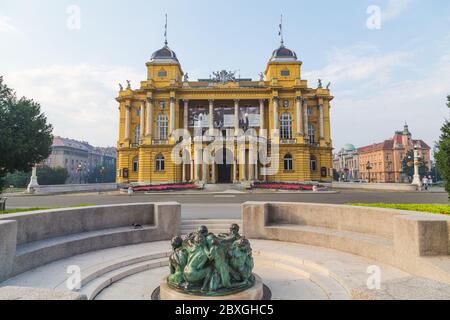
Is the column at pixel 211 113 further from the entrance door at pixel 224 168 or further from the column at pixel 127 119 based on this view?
the column at pixel 127 119

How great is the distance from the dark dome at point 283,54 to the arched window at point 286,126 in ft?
36.4

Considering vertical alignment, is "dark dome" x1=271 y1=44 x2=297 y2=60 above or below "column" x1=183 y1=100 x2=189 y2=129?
above

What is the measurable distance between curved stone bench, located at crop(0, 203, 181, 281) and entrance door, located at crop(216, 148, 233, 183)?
112ft

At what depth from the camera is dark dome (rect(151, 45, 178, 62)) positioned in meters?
50.2

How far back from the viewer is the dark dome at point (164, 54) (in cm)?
5021

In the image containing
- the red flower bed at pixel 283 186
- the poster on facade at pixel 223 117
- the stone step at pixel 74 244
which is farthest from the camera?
the poster on facade at pixel 223 117

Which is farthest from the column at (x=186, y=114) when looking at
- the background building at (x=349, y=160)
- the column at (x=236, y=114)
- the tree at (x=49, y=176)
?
the background building at (x=349, y=160)

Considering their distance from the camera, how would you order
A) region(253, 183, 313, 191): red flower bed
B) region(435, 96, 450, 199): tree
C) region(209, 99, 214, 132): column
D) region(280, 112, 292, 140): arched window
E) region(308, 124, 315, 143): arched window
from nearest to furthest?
region(435, 96, 450, 199): tree, region(253, 183, 313, 191): red flower bed, region(209, 99, 214, 132): column, region(280, 112, 292, 140): arched window, region(308, 124, 315, 143): arched window

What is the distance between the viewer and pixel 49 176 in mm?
64812

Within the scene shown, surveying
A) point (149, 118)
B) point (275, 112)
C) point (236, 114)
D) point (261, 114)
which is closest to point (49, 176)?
point (149, 118)

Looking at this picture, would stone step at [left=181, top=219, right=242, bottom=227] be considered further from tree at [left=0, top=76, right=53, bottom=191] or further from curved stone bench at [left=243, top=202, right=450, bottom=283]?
tree at [left=0, top=76, right=53, bottom=191]

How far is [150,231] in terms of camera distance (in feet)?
29.0

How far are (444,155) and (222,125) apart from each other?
3831 centimetres

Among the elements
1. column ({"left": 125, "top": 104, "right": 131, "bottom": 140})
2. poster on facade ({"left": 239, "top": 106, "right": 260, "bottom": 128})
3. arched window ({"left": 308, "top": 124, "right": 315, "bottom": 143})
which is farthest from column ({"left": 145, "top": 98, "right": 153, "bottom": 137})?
arched window ({"left": 308, "top": 124, "right": 315, "bottom": 143})
